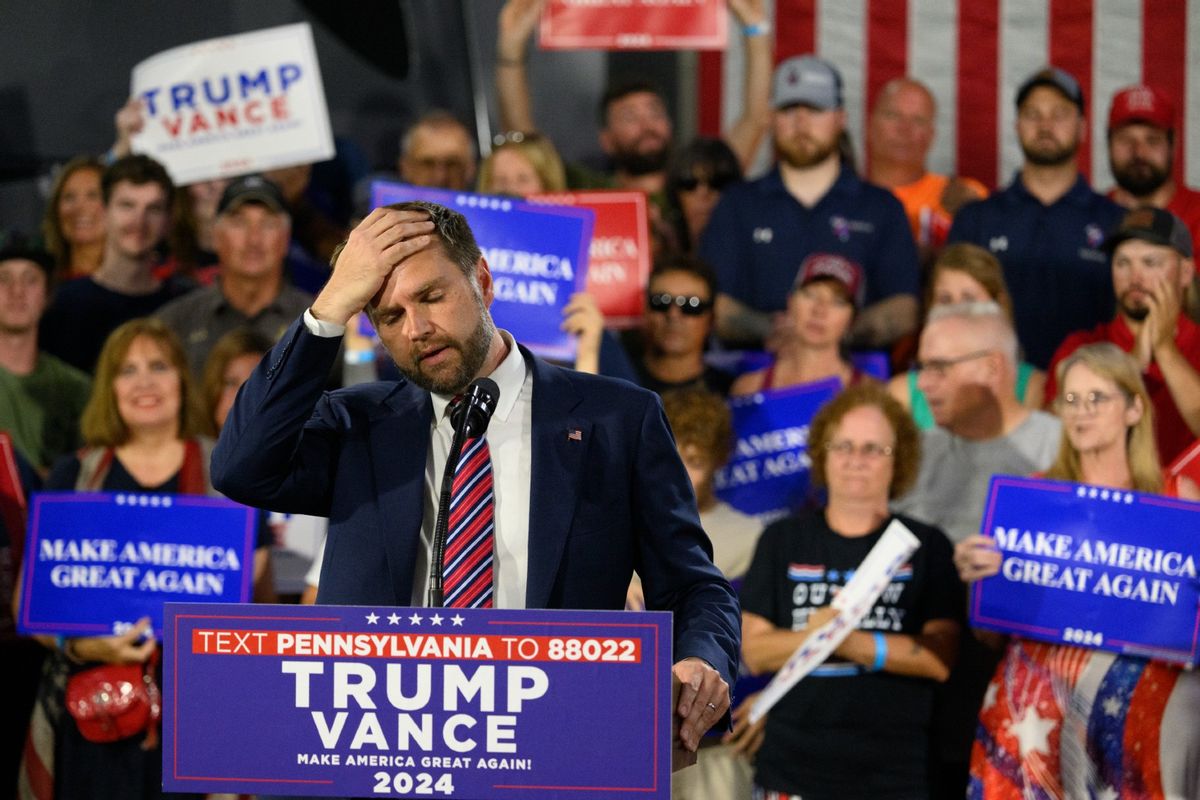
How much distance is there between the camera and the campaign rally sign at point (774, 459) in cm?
517

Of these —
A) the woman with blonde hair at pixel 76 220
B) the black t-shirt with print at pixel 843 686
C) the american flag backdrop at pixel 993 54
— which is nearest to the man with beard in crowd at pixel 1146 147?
the american flag backdrop at pixel 993 54

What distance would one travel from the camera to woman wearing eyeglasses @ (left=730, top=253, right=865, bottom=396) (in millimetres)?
5445

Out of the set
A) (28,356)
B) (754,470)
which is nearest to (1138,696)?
(754,470)

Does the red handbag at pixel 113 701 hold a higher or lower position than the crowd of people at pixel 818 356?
lower

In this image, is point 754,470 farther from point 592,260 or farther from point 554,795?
point 554,795

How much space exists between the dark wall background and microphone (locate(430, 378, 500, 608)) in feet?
17.4

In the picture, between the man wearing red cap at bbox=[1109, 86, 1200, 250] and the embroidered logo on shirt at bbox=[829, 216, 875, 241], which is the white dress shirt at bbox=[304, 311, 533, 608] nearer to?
the embroidered logo on shirt at bbox=[829, 216, 875, 241]

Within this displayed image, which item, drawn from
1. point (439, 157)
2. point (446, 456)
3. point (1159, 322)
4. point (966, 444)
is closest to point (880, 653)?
point (966, 444)

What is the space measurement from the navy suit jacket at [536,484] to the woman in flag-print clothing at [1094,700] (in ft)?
6.67

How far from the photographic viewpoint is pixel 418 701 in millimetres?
2133

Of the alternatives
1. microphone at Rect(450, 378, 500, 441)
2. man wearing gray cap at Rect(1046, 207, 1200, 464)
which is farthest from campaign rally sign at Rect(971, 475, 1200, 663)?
microphone at Rect(450, 378, 500, 441)

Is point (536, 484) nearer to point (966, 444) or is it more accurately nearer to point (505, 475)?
point (505, 475)

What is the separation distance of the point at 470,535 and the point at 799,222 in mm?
3773

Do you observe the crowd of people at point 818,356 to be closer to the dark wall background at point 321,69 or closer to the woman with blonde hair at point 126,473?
the woman with blonde hair at point 126,473
